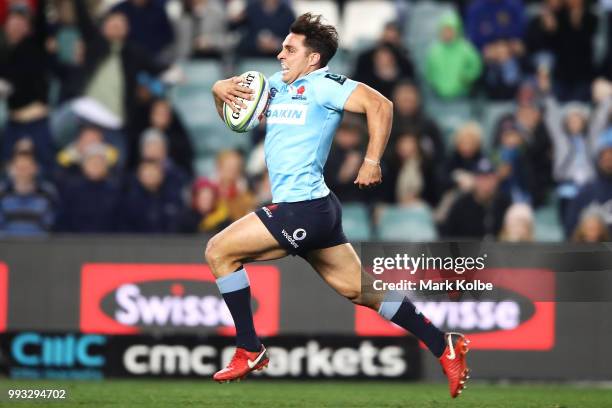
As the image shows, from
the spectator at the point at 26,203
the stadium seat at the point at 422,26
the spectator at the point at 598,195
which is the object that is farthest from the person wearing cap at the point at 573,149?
the spectator at the point at 26,203

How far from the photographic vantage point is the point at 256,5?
48.9ft

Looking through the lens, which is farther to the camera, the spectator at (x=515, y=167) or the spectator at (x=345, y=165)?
the spectator at (x=515, y=167)

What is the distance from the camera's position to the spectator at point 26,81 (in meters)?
14.1

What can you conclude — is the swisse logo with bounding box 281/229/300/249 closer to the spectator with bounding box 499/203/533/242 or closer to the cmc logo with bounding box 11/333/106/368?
the cmc logo with bounding box 11/333/106/368

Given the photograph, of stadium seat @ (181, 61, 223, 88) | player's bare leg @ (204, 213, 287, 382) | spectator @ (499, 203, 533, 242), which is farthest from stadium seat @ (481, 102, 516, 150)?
player's bare leg @ (204, 213, 287, 382)

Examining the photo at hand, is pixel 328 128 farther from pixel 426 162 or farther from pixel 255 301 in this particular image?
pixel 426 162

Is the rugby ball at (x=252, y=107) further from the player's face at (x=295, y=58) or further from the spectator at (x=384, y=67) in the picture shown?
the spectator at (x=384, y=67)

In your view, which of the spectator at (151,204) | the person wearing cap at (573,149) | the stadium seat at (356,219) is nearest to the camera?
the spectator at (151,204)

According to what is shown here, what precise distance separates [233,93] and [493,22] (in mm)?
7812

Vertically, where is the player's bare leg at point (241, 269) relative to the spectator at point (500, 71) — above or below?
below

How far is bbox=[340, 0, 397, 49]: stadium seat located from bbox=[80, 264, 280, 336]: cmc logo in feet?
16.5

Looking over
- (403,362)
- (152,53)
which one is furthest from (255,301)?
(152,53)

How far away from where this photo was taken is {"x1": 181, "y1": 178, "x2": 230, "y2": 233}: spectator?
12812 millimetres

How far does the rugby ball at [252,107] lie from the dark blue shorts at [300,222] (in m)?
0.53
